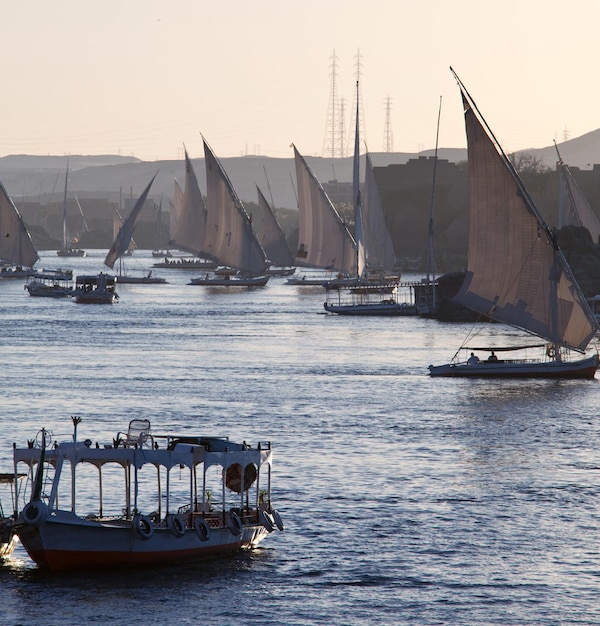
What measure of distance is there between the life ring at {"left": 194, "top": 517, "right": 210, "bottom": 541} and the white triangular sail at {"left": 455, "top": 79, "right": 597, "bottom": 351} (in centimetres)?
5004

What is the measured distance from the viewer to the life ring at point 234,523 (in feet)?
149

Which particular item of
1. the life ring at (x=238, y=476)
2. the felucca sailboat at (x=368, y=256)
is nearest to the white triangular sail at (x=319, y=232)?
the felucca sailboat at (x=368, y=256)

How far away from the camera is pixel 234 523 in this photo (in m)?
45.6

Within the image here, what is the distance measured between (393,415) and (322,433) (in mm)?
7703

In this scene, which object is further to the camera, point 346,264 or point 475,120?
point 346,264

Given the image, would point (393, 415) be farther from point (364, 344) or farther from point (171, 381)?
point (364, 344)

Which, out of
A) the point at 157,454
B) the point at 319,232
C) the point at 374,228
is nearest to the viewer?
the point at 157,454

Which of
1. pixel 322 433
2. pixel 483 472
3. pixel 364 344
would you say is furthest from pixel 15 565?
pixel 364 344

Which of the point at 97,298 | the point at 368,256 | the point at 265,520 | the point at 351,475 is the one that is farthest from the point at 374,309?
the point at 265,520

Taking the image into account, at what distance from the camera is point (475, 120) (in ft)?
303

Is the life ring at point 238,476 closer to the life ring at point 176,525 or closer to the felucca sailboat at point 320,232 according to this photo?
the life ring at point 176,525

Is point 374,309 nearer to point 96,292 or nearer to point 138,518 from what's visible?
point 96,292

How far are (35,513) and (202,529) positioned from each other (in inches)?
228

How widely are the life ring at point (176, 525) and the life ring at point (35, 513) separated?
4.25 meters
